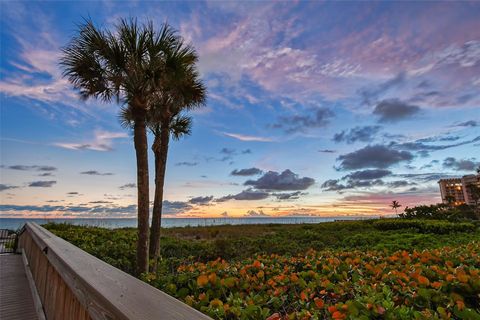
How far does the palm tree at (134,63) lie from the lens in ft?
19.7

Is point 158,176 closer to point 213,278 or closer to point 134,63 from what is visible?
point 134,63

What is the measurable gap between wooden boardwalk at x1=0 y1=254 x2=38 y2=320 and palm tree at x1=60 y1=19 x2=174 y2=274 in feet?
6.88

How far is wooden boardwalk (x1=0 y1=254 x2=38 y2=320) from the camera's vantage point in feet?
10.6

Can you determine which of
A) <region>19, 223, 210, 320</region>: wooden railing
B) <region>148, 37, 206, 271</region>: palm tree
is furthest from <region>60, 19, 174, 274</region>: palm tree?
<region>19, 223, 210, 320</region>: wooden railing

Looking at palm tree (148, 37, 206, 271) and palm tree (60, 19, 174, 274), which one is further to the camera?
palm tree (148, 37, 206, 271)

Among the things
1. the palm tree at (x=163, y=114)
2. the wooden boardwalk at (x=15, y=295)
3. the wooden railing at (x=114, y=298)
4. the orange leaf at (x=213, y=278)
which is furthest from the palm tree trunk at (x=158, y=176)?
the wooden railing at (x=114, y=298)

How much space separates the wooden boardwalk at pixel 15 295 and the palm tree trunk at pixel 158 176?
308 cm

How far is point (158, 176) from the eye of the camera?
28.2 feet

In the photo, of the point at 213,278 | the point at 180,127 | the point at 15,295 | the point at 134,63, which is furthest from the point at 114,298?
the point at 180,127

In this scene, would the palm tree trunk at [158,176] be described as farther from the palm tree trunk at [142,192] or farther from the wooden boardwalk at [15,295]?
the wooden boardwalk at [15,295]

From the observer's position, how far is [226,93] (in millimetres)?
14695

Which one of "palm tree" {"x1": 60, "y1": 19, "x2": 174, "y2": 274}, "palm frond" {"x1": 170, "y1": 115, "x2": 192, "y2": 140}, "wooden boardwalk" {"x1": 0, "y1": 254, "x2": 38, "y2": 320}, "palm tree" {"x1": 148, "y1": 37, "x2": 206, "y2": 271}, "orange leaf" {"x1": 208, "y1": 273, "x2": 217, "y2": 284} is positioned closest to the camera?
"orange leaf" {"x1": 208, "y1": 273, "x2": 217, "y2": 284}

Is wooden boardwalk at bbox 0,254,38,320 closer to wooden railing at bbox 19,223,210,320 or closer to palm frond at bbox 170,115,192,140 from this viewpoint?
wooden railing at bbox 19,223,210,320

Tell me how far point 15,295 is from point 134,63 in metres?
4.65
